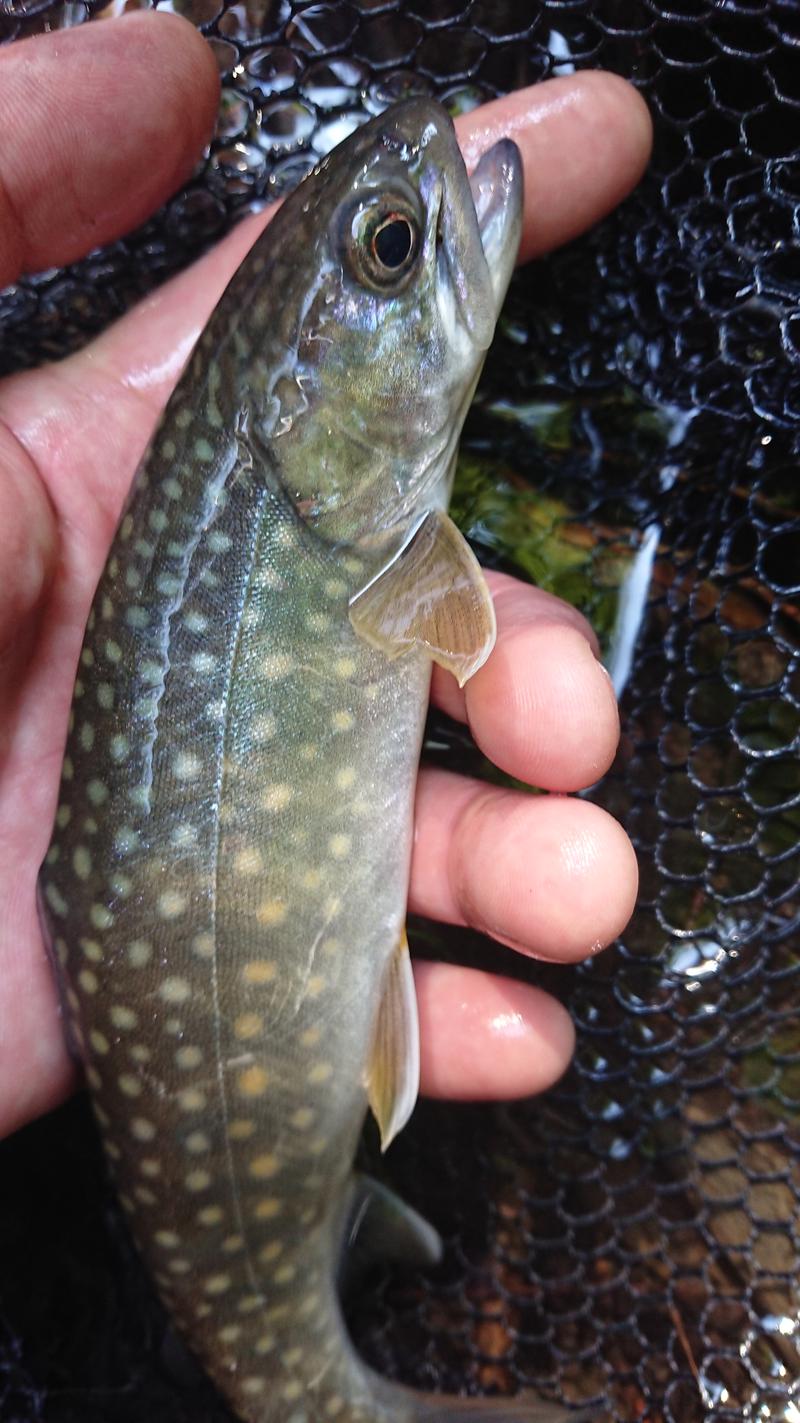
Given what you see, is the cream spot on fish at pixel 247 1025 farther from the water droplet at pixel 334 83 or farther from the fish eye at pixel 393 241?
the water droplet at pixel 334 83

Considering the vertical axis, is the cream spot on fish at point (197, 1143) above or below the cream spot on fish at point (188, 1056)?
below

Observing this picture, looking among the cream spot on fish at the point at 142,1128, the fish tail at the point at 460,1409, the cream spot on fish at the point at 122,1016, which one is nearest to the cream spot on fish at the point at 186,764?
the cream spot on fish at the point at 122,1016

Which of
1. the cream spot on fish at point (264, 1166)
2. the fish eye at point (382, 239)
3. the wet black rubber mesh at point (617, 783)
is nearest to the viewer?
the fish eye at point (382, 239)

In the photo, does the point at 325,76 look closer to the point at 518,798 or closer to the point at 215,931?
the point at 518,798

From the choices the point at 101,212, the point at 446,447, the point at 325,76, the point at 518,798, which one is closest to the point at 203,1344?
the point at 518,798

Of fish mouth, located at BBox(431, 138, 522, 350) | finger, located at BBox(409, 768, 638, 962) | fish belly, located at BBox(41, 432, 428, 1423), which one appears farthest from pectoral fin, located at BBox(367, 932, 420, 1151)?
fish mouth, located at BBox(431, 138, 522, 350)

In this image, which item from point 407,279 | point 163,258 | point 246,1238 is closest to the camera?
point 407,279
